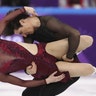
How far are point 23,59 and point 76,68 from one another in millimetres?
351

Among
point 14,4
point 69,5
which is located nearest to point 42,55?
point 14,4

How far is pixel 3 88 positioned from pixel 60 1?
3.10 m

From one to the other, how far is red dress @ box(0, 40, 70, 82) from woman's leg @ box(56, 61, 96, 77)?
3 centimetres

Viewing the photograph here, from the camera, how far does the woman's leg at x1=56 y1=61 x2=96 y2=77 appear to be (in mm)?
3016

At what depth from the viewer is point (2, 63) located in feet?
9.46

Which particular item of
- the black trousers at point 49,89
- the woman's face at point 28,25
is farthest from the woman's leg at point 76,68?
the woman's face at point 28,25

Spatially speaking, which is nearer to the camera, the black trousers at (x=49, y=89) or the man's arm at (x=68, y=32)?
the man's arm at (x=68, y=32)

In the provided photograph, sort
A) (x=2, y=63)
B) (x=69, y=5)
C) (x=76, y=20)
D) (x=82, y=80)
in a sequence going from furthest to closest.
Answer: (x=69, y=5)
(x=76, y=20)
(x=82, y=80)
(x=2, y=63)

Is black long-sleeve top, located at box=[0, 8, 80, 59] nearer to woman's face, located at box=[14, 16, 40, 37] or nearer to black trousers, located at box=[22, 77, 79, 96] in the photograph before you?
woman's face, located at box=[14, 16, 40, 37]

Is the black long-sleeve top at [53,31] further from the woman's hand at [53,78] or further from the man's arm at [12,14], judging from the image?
the woman's hand at [53,78]

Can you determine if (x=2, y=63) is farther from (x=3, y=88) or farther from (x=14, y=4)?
(x=14, y=4)

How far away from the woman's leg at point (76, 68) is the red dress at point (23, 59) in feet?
0.10

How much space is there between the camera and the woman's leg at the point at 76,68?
3.02 meters

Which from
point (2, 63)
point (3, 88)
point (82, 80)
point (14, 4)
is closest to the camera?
point (2, 63)
